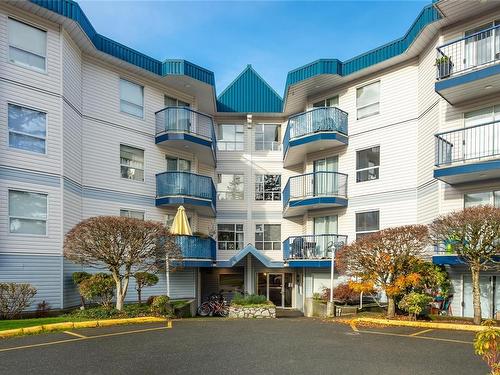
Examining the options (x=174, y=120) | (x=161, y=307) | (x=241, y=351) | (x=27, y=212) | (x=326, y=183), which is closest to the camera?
(x=241, y=351)

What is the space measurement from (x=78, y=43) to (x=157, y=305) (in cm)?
1184

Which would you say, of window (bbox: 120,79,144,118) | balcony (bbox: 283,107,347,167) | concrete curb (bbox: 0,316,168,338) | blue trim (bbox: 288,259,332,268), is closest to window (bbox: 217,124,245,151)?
balcony (bbox: 283,107,347,167)

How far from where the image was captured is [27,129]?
1473 cm

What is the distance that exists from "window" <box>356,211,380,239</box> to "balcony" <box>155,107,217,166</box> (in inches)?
354

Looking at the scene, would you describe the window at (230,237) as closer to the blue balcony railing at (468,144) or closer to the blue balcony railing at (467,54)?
the blue balcony railing at (468,144)

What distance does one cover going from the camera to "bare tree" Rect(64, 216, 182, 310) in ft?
42.3

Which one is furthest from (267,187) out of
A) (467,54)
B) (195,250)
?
(467,54)

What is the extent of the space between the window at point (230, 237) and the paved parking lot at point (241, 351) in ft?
40.3

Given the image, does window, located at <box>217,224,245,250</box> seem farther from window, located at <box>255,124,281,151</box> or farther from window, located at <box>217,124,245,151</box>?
window, located at <box>255,124,281,151</box>

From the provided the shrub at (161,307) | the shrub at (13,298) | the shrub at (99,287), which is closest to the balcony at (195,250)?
the shrub at (161,307)

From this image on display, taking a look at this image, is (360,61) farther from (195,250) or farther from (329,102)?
(195,250)

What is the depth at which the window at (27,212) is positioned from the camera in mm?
14148

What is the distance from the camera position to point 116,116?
19.0 metres

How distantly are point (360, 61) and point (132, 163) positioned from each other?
41.7 ft
